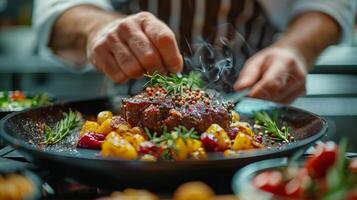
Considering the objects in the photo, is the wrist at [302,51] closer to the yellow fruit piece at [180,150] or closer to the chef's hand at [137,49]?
the chef's hand at [137,49]

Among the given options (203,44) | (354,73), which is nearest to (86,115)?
(203,44)

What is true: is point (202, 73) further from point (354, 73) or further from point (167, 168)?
point (354, 73)

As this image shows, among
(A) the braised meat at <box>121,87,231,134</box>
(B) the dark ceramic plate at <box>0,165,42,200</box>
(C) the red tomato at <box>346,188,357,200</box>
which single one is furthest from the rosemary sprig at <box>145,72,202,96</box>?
(C) the red tomato at <box>346,188,357,200</box>

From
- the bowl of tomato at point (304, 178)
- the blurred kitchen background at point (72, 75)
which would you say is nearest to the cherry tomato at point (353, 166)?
the bowl of tomato at point (304, 178)

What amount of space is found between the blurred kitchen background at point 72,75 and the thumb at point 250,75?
76.0 inches

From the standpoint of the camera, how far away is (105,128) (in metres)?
1.56

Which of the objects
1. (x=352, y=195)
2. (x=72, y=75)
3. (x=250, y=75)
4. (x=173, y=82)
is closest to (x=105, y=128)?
(x=173, y=82)

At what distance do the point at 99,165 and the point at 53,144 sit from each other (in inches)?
17.1

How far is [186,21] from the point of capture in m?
2.51

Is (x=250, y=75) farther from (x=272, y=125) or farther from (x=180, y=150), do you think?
(x=180, y=150)

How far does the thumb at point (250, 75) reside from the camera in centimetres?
189

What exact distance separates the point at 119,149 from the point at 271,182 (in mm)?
389

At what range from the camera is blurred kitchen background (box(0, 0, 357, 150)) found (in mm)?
3988

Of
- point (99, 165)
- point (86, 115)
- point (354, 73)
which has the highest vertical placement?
point (99, 165)
